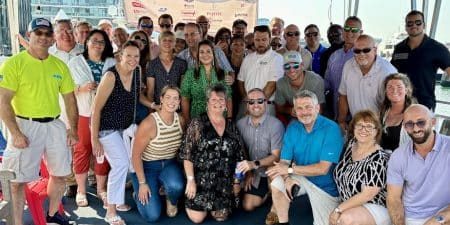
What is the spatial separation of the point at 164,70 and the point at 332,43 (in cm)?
202

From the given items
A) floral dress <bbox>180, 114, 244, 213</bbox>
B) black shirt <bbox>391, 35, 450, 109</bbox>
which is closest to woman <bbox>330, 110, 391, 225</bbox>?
floral dress <bbox>180, 114, 244, 213</bbox>

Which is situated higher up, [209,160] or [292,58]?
[292,58]

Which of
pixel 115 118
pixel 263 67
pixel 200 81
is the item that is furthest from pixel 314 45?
pixel 115 118

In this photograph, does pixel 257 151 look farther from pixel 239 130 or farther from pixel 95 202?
pixel 95 202

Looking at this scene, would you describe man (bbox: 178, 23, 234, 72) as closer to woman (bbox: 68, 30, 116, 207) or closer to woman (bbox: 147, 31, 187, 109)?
woman (bbox: 147, 31, 187, 109)

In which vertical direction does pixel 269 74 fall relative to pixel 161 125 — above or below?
above

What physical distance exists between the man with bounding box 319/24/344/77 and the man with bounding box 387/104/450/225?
2276 millimetres

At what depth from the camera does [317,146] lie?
299 cm

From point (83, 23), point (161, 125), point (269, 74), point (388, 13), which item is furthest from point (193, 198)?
point (388, 13)

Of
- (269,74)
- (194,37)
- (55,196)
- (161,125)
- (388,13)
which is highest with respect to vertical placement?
(388,13)

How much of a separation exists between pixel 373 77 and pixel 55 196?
8.53 ft

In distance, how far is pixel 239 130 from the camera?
11.6 ft

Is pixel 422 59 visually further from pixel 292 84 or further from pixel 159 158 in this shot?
pixel 159 158

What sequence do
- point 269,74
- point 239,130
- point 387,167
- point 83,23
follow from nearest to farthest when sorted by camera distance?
point 387,167 < point 239,130 < point 269,74 < point 83,23
